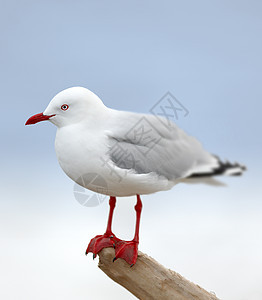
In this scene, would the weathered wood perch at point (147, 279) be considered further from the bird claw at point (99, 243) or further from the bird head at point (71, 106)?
the bird head at point (71, 106)

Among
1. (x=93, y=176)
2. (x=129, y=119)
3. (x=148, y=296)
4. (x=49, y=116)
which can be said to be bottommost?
(x=148, y=296)

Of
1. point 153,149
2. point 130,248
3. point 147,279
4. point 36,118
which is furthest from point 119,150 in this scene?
point 147,279

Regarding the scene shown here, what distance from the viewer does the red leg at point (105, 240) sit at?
3.86 m

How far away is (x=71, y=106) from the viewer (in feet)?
11.2

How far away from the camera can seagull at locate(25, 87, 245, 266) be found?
331 cm

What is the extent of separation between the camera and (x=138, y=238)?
12.5ft

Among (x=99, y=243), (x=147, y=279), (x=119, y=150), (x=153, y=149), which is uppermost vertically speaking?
(x=153, y=149)

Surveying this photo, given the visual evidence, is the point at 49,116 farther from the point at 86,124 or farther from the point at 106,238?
the point at 106,238

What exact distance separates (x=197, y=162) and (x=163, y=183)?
12.6 inches

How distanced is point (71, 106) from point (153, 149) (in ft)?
2.31

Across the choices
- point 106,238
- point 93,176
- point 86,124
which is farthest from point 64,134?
point 106,238

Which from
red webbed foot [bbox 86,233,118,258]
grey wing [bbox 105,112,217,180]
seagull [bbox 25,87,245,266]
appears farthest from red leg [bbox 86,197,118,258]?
grey wing [bbox 105,112,217,180]

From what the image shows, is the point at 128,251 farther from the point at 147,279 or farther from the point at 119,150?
the point at 119,150

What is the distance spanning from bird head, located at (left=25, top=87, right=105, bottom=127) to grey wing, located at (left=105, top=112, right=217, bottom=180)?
230 mm
